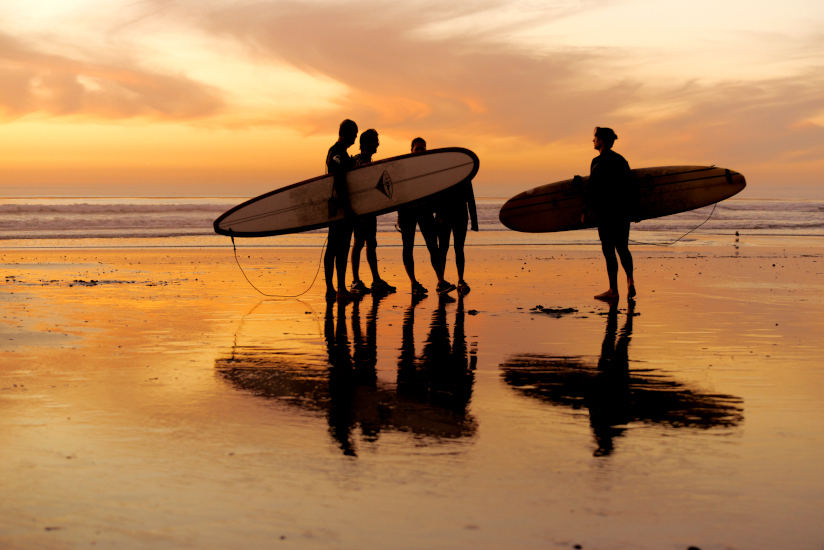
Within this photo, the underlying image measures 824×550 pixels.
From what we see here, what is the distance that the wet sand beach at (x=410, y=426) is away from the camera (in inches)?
108

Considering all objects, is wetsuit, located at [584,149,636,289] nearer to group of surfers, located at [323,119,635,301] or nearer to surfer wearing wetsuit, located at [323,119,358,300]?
group of surfers, located at [323,119,635,301]

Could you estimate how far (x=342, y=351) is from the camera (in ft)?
20.4

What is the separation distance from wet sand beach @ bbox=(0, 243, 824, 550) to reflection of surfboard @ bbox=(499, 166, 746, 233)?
124 inches

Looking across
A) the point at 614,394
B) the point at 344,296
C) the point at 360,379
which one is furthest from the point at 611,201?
the point at 360,379

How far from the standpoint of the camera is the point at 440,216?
1046 cm

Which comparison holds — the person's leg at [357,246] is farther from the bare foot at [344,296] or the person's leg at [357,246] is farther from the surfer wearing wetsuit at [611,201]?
the surfer wearing wetsuit at [611,201]

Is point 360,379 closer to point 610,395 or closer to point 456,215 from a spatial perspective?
point 610,395

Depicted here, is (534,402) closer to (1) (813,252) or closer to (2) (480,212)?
(1) (813,252)

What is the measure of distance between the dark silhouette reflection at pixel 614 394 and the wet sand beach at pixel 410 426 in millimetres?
23

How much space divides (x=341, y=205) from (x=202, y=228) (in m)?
20.2

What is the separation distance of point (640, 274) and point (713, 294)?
2818 millimetres

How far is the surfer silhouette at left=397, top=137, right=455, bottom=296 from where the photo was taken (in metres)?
Answer: 10.3

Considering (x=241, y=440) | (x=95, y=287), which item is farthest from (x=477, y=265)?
(x=241, y=440)

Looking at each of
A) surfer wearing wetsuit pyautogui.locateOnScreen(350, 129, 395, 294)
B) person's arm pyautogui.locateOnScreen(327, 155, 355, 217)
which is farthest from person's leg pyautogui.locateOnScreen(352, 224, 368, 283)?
person's arm pyautogui.locateOnScreen(327, 155, 355, 217)
